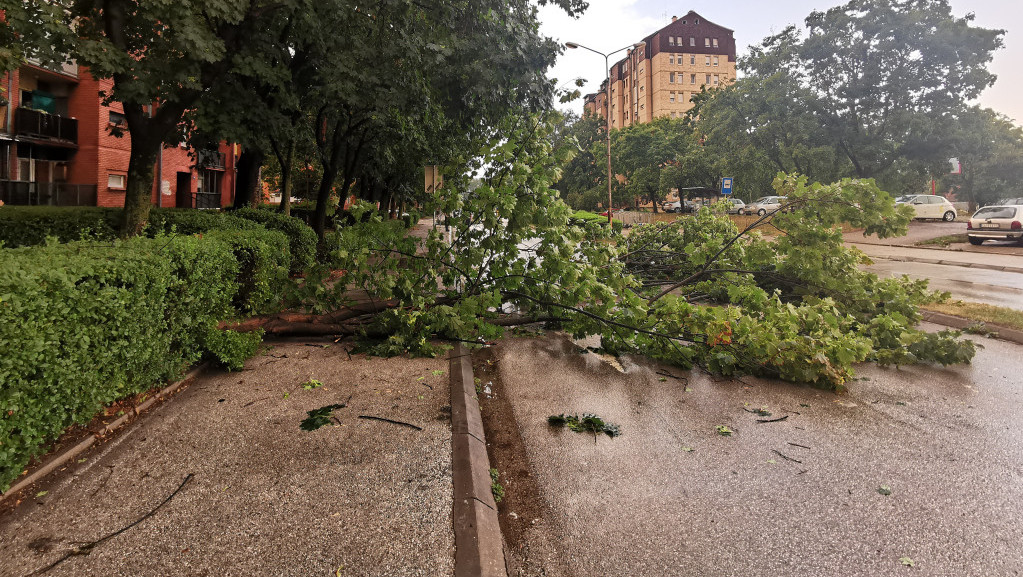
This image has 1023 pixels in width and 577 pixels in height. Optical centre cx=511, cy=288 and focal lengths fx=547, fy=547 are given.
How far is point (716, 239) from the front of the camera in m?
8.76

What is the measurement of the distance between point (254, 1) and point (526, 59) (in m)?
4.55

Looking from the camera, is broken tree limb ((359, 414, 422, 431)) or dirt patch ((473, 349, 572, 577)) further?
broken tree limb ((359, 414, 422, 431))

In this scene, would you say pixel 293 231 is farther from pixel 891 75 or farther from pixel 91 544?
pixel 891 75

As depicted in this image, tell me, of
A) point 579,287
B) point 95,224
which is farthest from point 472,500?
point 95,224

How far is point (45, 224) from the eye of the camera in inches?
464

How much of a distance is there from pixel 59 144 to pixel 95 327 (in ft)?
95.6

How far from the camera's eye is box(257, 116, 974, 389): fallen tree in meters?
6.07

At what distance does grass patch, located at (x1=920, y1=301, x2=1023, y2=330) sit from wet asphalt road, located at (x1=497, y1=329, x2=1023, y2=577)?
304 centimetres

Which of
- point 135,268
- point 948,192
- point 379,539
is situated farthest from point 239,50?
point 948,192

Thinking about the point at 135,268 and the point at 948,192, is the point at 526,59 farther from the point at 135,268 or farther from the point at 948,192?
the point at 948,192

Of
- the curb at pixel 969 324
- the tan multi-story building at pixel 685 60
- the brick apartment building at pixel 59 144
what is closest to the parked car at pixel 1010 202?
the curb at pixel 969 324

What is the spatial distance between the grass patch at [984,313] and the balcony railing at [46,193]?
2938 centimetres

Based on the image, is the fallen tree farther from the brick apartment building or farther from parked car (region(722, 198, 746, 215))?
parked car (region(722, 198, 746, 215))

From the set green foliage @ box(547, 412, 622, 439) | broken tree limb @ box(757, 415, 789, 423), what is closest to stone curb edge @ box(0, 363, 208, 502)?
green foliage @ box(547, 412, 622, 439)
